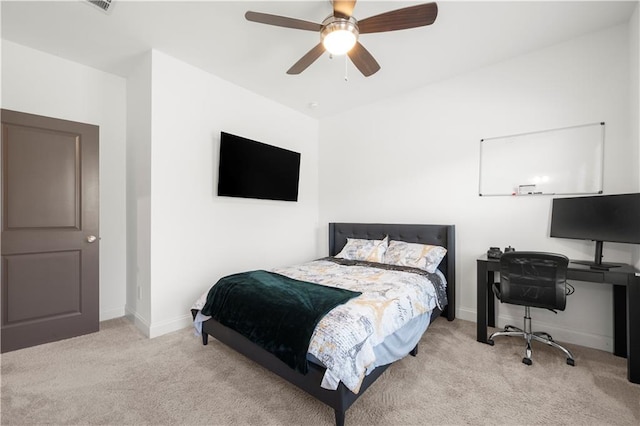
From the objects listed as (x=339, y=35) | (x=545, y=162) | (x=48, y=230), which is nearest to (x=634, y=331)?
(x=545, y=162)

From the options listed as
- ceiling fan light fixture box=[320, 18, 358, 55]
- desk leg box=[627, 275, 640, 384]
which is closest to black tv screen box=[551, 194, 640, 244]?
desk leg box=[627, 275, 640, 384]

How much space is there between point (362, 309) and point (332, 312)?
231 millimetres

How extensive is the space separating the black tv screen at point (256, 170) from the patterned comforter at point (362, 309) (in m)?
1.29

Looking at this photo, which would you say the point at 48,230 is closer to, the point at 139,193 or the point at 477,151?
the point at 139,193

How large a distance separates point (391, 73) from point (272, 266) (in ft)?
10.2

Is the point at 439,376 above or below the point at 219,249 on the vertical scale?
below

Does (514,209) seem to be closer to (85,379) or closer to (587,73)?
(587,73)

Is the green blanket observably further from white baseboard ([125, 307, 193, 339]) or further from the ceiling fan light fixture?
the ceiling fan light fixture

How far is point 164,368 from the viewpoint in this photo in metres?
2.30

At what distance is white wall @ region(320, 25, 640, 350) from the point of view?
2627 millimetres

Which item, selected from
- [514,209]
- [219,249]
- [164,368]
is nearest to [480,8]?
[514,209]

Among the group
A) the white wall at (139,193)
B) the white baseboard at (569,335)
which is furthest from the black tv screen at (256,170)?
the white baseboard at (569,335)

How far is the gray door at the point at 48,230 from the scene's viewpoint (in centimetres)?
260

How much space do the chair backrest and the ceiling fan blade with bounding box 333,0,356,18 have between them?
8.02 ft
